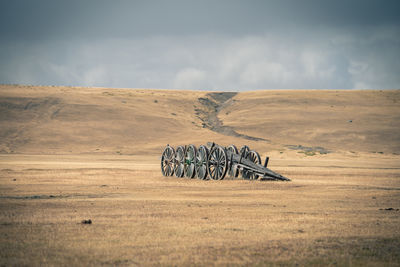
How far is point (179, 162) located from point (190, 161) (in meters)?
1.36

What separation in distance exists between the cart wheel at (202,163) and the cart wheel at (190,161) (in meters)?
0.26

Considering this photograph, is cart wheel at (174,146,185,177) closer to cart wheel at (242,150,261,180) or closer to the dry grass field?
the dry grass field

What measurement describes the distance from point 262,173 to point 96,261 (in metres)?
17.5

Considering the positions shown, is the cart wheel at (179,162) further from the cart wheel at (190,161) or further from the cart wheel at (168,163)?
the cart wheel at (190,161)

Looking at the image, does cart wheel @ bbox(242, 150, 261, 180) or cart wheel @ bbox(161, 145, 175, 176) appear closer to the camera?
cart wheel @ bbox(242, 150, 261, 180)

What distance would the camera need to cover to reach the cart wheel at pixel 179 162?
2822 cm

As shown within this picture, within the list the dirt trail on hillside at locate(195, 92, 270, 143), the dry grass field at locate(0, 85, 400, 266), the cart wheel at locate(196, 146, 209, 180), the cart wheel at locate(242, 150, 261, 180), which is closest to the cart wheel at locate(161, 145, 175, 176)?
the cart wheel at locate(196, 146, 209, 180)

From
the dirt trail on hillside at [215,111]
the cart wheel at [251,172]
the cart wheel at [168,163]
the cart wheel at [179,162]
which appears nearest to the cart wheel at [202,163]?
the cart wheel at [179,162]

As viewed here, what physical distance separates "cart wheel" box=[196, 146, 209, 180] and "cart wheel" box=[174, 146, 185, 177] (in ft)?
5.16

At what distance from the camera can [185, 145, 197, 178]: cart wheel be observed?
27.0 meters

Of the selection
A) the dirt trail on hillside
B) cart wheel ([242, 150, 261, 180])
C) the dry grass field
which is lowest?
the dry grass field

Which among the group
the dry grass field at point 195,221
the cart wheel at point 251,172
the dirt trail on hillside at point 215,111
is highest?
the dirt trail on hillside at point 215,111

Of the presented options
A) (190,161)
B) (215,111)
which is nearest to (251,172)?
(190,161)

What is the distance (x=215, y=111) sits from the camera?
318 feet
